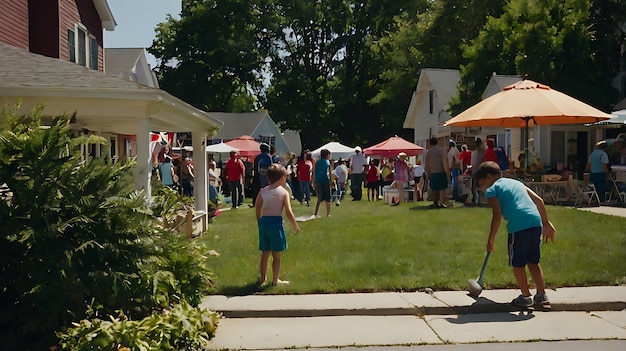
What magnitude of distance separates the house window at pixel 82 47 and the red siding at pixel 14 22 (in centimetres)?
154

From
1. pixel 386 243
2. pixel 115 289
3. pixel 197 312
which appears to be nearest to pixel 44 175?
pixel 115 289

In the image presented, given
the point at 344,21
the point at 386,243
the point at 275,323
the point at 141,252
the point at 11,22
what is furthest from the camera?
the point at 344,21

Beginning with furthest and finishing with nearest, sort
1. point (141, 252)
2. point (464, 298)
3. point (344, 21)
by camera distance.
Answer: point (344, 21) < point (464, 298) < point (141, 252)

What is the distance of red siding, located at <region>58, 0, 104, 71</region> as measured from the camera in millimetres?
16344

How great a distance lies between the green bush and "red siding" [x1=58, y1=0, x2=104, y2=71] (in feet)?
37.2

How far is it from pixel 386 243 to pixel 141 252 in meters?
5.38

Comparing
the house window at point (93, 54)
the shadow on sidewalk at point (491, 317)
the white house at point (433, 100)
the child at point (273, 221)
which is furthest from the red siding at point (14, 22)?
the white house at point (433, 100)

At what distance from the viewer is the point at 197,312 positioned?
243 inches

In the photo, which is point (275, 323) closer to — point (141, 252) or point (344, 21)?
point (141, 252)

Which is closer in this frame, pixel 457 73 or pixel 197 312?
pixel 197 312

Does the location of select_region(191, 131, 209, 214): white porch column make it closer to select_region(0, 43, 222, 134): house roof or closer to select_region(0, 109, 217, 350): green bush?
select_region(0, 43, 222, 134): house roof

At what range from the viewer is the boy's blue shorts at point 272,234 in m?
7.95

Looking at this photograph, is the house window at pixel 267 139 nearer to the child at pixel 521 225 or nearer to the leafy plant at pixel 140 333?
the child at pixel 521 225

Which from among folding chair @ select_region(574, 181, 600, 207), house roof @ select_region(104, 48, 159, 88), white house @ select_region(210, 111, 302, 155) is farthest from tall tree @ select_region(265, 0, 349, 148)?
folding chair @ select_region(574, 181, 600, 207)
